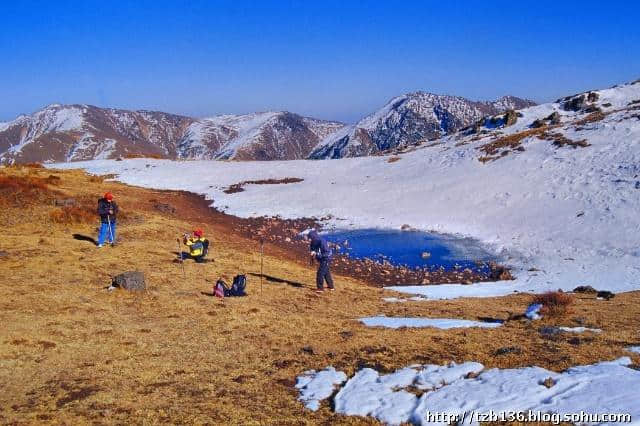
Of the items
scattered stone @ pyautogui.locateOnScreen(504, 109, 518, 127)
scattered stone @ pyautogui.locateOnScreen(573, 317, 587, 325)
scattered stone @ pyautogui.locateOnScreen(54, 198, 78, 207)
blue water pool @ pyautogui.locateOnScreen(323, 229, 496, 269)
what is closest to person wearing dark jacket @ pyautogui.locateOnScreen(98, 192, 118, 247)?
scattered stone @ pyautogui.locateOnScreen(54, 198, 78, 207)

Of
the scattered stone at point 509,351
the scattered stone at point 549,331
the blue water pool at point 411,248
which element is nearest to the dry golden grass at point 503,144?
the blue water pool at point 411,248

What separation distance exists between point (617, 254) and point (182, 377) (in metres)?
22.7

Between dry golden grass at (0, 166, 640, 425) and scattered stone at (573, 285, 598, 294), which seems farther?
scattered stone at (573, 285, 598, 294)

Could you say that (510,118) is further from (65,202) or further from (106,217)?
(106,217)

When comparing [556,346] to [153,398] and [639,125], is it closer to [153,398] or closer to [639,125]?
[153,398]

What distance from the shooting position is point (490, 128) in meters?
66.1

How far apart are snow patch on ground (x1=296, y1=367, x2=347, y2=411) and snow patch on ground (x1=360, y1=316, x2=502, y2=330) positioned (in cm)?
424

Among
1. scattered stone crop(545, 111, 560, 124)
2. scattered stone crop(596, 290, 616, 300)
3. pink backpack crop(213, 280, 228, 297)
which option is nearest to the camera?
pink backpack crop(213, 280, 228, 297)

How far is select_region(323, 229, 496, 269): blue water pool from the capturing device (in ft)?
86.0

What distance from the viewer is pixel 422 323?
1357 centimetres

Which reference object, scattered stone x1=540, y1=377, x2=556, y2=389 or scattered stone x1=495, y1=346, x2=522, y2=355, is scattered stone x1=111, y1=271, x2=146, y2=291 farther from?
scattered stone x1=540, y1=377, x2=556, y2=389

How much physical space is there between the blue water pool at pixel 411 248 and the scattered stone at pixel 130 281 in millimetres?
14079

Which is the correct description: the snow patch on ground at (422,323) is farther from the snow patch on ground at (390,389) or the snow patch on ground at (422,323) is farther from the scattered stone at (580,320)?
the snow patch on ground at (390,389)

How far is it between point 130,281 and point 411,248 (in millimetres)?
17629
